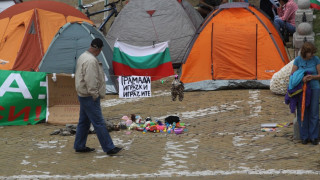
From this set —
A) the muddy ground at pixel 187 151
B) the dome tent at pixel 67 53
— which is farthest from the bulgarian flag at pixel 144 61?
the muddy ground at pixel 187 151

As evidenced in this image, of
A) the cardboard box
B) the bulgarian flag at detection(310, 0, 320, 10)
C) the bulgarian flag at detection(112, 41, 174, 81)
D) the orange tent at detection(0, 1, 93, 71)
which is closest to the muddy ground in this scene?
the cardboard box

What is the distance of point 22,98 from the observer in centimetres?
1241

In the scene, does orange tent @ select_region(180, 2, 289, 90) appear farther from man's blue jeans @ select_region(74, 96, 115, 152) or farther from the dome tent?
man's blue jeans @ select_region(74, 96, 115, 152)

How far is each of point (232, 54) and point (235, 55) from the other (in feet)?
0.26

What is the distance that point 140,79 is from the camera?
519 inches

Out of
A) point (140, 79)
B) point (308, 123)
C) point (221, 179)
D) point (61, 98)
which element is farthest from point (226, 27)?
point (221, 179)

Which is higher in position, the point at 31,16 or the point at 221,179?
the point at 31,16

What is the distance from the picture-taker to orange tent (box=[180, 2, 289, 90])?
51.3 feet

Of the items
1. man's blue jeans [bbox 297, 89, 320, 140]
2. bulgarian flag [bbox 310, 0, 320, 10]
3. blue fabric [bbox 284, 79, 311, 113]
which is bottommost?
man's blue jeans [bbox 297, 89, 320, 140]

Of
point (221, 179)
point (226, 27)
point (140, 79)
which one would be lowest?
point (221, 179)

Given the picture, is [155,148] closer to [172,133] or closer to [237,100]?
[172,133]

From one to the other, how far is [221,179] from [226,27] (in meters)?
8.12

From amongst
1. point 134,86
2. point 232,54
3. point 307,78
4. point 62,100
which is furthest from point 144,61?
point 307,78

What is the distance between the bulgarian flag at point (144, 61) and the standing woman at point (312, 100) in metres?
6.57
